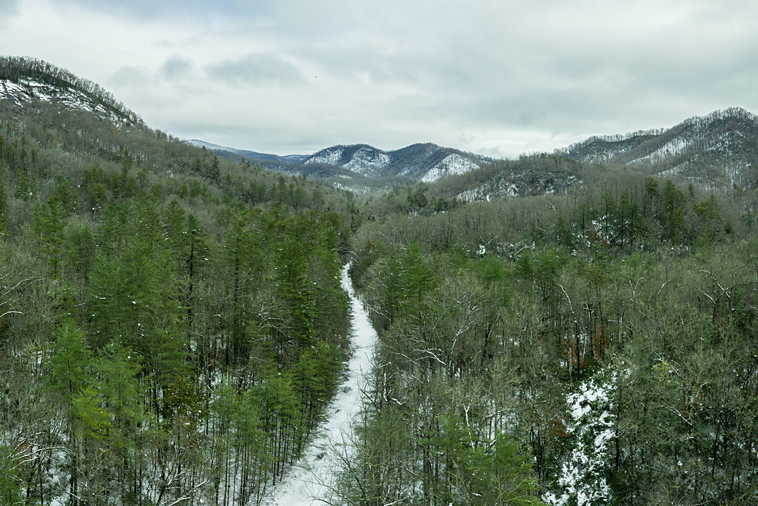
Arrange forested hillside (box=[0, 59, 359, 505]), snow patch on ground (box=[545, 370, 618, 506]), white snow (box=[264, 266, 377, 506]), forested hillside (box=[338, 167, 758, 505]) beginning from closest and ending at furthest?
1. forested hillside (box=[0, 59, 359, 505])
2. forested hillside (box=[338, 167, 758, 505])
3. white snow (box=[264, 266, 377, 506])
4. snow patch on ground (box=[545, 370, 618, 506])

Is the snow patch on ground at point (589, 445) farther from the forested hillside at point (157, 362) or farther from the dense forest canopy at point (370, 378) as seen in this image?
the forested hillside at point (157, 362)

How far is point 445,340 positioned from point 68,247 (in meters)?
38.5

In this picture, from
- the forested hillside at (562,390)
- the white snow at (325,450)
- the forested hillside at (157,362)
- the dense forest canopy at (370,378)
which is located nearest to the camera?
the forested hillside at (157,362)

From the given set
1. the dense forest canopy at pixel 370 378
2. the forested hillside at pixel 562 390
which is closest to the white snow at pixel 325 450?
the dense forest canopy at pixel 370 378

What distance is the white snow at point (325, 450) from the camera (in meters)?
27.0

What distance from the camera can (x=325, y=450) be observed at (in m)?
31.9

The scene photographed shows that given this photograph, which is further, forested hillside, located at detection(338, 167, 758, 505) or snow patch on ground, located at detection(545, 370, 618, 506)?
snow patch on ground, located at detection(545, 370, 618, 506)

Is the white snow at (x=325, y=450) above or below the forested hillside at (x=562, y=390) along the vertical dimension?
below

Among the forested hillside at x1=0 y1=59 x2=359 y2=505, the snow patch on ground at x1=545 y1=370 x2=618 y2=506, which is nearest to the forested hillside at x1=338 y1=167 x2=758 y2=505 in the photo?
the snow patch on ground at x1=545 y1=370 x2=618 y2=506

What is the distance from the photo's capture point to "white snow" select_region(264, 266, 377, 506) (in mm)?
27000

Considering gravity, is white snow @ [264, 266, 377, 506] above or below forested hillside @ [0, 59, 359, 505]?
below

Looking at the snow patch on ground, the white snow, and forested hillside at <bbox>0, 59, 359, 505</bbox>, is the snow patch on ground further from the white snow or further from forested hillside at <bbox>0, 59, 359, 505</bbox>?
forested hillside at <bbox>0, 59, 359, 505</bbox>

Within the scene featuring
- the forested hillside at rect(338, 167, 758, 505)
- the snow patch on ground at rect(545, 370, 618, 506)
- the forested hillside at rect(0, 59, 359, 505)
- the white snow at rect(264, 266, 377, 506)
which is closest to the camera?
the forested hillside at rect(0, 59, 359, 505)

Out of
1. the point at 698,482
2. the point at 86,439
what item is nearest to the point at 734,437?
the point at 698,482
